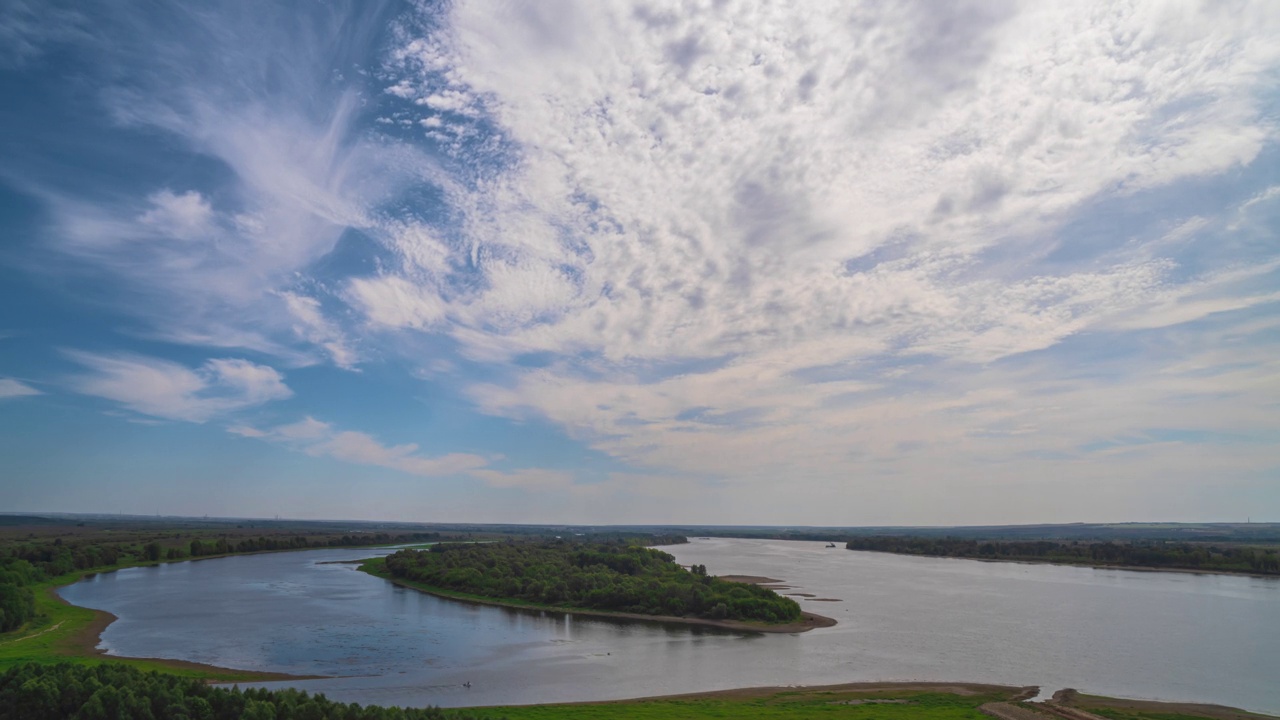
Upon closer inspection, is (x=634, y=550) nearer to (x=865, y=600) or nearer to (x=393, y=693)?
(x=865, y=600)

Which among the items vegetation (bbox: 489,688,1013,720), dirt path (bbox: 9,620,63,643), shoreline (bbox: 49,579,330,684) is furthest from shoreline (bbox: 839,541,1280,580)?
dirt path (bbox: 9,620,63,643)

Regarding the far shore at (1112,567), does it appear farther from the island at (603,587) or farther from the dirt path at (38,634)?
the dirt path at (38,634)

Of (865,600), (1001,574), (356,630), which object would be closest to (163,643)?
(356,630)

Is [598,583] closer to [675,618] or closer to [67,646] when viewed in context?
[675,618]

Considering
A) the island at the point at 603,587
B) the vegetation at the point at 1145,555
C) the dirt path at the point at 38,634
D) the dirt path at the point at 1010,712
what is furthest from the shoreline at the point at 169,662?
the vegetation at the point at 1145,555

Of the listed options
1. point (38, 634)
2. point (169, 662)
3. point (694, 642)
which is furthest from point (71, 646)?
point (694, 642)

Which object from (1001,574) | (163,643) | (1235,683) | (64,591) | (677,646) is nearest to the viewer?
(1235,683)
